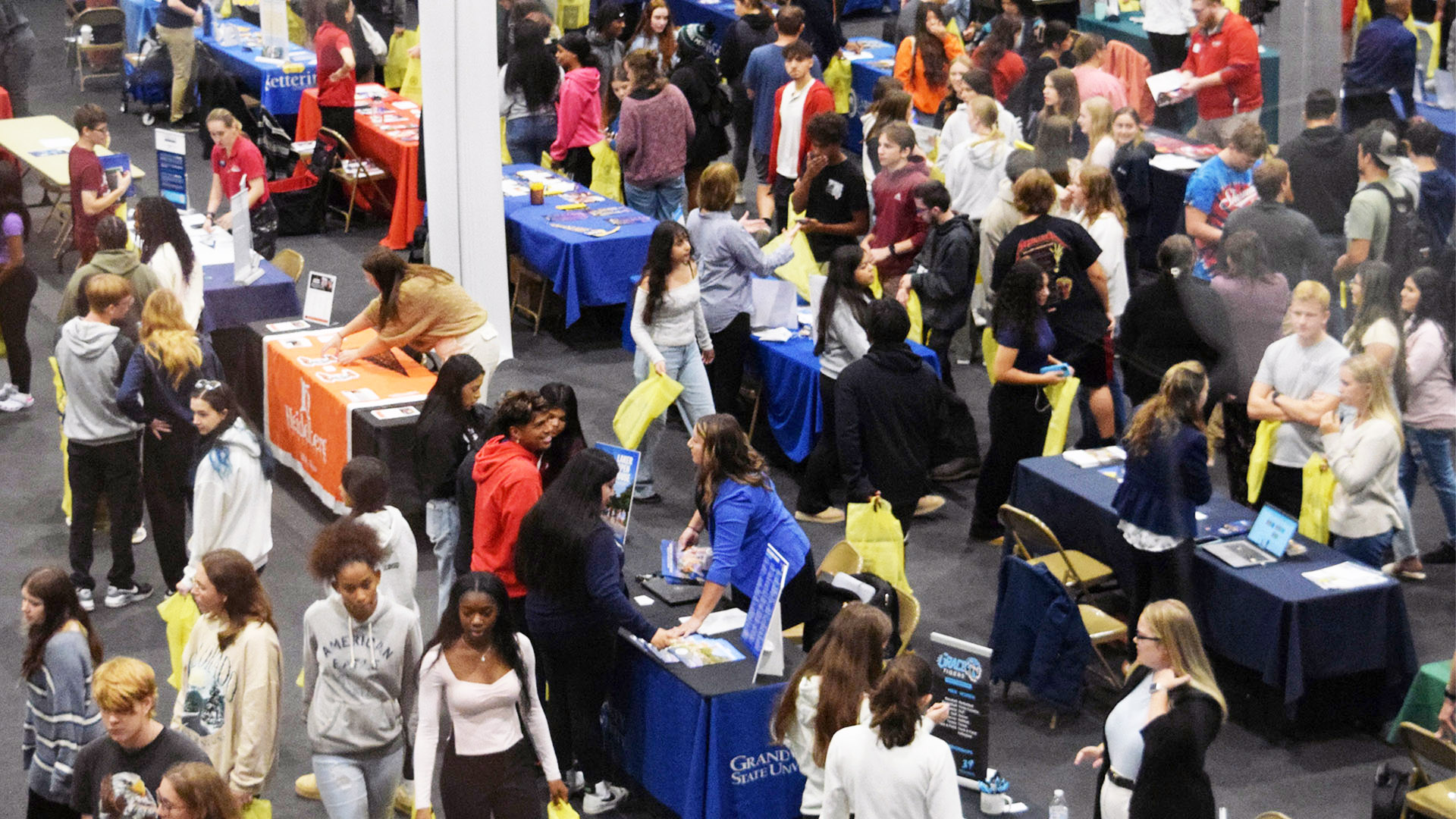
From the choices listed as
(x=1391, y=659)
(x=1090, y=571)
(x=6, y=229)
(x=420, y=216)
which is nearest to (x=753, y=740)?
(x=1090, y=571)

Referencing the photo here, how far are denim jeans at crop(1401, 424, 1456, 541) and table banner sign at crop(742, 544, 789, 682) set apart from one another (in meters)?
1.92

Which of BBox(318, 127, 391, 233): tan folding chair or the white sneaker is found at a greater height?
BBox(318, 127, 391, 233): tan folding chair

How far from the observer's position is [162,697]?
6016mm

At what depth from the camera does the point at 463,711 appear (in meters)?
4.39

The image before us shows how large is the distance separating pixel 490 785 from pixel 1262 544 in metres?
2.93

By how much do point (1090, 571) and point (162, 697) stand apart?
11.2 feet

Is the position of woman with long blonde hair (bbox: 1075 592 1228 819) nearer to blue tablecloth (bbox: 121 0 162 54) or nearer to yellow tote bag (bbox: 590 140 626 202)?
yellow tote bag (bbox: 590 140 626 202)

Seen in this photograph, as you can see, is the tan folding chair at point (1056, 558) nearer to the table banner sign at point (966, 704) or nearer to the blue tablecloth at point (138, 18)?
the table banner sign at point (966, 704)

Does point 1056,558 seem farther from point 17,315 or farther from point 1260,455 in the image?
point 17,315

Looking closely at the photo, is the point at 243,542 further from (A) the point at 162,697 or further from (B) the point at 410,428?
(B) the point at 410,428

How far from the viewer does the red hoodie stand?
5230 millimetres

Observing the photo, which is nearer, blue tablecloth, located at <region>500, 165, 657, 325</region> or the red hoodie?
the red hoodie

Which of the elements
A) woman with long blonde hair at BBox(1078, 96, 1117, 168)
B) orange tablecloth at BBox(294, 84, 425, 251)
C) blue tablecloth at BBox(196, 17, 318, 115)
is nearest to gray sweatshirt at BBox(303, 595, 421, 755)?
woman with long blonde hair at BBox(1078, 96, 1117, 168)

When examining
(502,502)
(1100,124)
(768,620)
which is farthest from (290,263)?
(1100,124)
